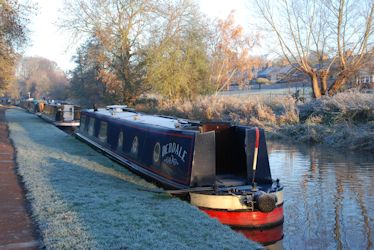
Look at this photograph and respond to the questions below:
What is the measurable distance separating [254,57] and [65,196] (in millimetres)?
46876

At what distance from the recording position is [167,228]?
5879mm

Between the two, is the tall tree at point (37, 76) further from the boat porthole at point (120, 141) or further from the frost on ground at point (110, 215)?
the frost on ground at point (110, 215)

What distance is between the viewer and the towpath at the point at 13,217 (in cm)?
512

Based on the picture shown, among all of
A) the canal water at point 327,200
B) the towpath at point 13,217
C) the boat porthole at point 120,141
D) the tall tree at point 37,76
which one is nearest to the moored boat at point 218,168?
the canal water at point 327,200

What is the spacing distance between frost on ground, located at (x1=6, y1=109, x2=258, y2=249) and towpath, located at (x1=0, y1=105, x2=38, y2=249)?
147mm

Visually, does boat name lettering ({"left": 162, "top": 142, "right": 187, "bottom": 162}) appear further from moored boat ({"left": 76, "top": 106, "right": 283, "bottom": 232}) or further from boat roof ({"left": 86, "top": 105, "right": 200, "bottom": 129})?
boat roof ({"left": 86, "top": 105, "right": 200, "bottom": 129})

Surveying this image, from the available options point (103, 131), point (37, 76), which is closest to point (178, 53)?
point (103, 131)

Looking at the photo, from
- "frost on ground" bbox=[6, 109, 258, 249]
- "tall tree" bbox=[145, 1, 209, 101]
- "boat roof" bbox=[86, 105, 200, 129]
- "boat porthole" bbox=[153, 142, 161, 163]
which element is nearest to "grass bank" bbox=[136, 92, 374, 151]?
"tall tree" bbox=[145, 1, 209, 101]

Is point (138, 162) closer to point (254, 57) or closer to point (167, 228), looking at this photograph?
point (167, 228)

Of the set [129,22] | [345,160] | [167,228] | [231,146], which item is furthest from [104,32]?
[167,228]

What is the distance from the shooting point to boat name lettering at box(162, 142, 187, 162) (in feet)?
27.2

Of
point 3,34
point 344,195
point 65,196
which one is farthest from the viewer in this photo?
point 3,34

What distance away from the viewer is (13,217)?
20.2 ft

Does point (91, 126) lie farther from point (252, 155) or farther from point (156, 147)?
point (252, 155)
